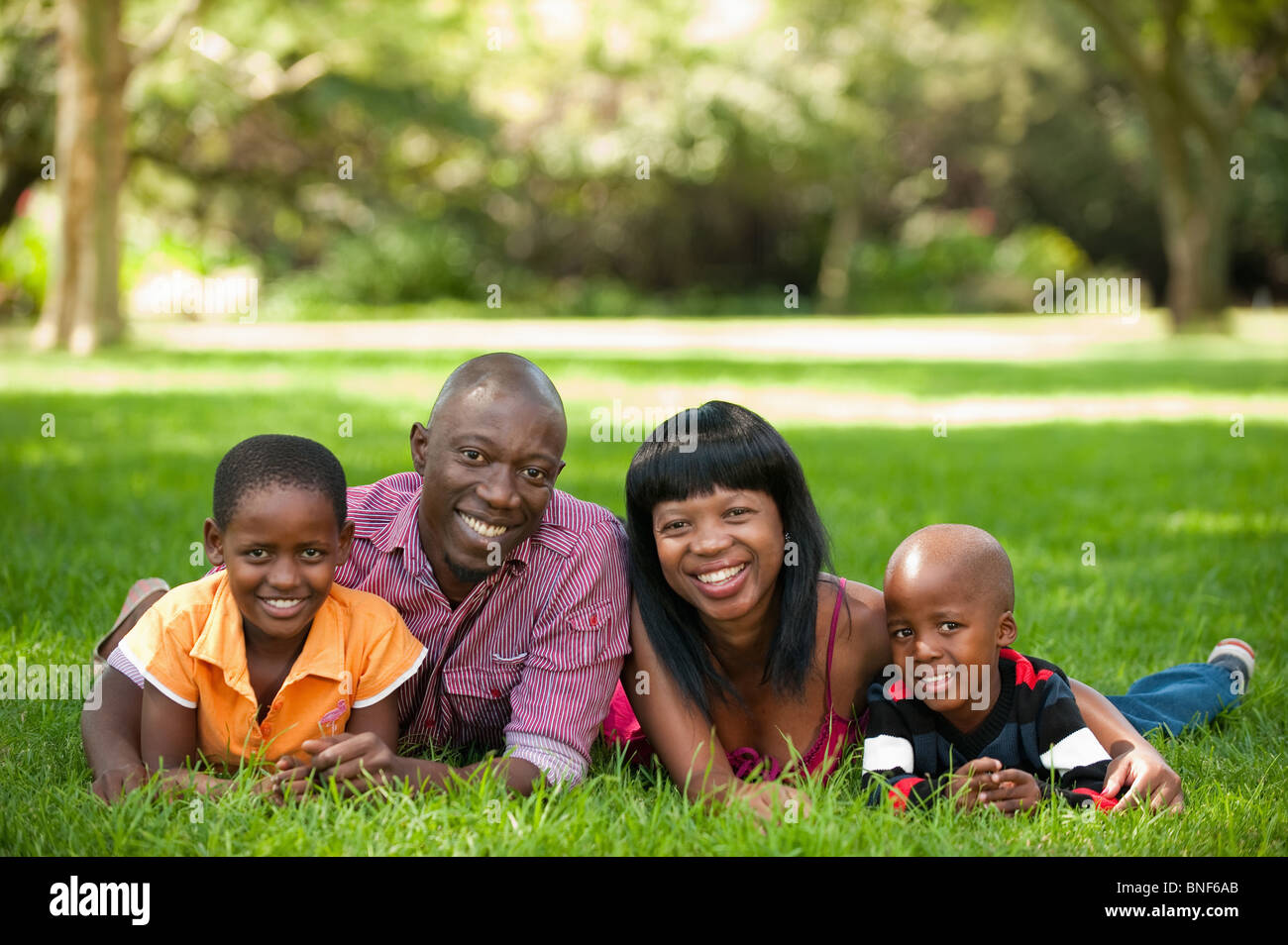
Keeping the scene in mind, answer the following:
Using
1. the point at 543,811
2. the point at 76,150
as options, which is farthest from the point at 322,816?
the point at 76,150

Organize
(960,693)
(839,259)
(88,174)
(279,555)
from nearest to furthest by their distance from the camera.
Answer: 1. (279,555)
2. (960,693)
3. (88,174)
4. (839,259)

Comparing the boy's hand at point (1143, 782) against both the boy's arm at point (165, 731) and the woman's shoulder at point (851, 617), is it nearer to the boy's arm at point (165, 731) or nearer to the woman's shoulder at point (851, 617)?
the woman's shoulder at point (851, 617)

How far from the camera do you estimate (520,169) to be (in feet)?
94.5

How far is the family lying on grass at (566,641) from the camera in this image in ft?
10.8

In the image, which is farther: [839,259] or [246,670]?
[839,259]

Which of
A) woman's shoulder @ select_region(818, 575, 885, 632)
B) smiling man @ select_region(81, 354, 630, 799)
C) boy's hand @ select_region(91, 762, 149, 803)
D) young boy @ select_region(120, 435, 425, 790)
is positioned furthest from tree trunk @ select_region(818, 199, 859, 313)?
boy's hand @ select_region(91, 762, 149, 803)

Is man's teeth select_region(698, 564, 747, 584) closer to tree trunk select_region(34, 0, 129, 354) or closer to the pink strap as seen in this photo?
the pink strap

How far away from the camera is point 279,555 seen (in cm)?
328

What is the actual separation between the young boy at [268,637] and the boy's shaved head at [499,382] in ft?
1.19

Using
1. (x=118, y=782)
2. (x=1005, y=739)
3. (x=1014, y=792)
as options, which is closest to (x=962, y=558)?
(x=1005, y=739)

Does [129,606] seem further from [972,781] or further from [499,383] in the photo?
[972,781]

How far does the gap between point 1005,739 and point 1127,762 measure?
0.30 meters

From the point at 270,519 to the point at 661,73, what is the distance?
2790 cm

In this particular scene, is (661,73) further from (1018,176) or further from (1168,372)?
(1168,372)
